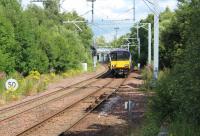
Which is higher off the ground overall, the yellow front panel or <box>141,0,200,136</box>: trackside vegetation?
<box>141,0,200,136</box>: trackside vegetation

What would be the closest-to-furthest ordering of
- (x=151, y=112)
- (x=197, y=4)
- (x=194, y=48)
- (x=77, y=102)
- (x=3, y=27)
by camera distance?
(x=194, y=48)
(x=197, y=4)
(x=151, y=112)
(x=77, y=102)
(x=3, y=27)

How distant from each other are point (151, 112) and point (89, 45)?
9649cm

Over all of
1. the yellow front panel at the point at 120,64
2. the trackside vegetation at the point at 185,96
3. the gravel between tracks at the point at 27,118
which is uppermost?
the trackside vegetation at the point at 185,96

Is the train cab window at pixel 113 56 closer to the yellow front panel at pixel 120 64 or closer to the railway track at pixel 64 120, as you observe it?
the yellow front panel at pixel 120 64

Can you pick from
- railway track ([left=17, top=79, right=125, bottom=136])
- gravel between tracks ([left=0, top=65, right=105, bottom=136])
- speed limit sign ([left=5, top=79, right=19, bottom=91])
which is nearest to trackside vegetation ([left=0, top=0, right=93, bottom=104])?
speed limit sign ([left=5, top=79, right=19, bottom=91])

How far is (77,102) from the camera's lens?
2686cm

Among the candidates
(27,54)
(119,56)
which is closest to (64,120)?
(27,54)

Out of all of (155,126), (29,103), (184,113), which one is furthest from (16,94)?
(184,113)

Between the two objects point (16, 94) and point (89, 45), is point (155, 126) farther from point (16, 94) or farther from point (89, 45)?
point (89, 45)

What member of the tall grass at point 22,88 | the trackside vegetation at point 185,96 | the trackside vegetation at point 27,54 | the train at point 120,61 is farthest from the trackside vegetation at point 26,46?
the trackside vegetation at point 185,96

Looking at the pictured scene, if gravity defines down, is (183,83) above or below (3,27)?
below

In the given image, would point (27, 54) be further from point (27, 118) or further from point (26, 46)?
point (27, 118)

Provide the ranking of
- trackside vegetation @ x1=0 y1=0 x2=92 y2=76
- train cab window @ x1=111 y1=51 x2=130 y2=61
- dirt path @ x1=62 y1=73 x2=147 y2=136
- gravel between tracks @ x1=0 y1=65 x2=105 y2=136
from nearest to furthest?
1. dirt path @ x1=62 y1=73 x2=147 y2=136
2. gravel between tracks @ x1=0 y1=65 x2=105 y2=136
3. trackside vegetation @ x1=0 y1=0 x2=92 y2=76
4. train cab window @ x1=111 y1=51 x2=130 y2=61

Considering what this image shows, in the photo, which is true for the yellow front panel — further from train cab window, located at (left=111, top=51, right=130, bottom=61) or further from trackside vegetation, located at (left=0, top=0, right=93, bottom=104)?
trackside vegetation, located at (left=0, top=0, right=93, bottom=104)
